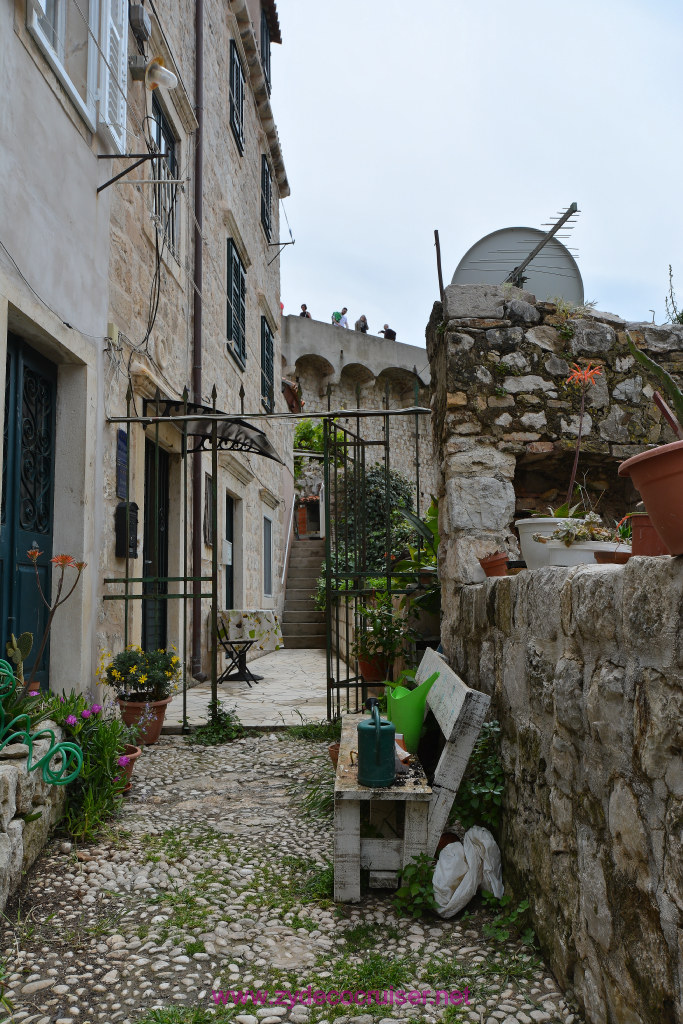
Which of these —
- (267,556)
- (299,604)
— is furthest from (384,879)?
(299,604)

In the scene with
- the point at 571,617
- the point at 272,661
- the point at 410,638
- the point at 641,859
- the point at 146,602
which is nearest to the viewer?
the point at 641,859

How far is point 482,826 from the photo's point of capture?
2705mm

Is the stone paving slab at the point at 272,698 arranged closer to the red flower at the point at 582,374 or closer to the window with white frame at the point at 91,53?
the red flower at the point at 582,374

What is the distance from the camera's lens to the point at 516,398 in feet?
12.5

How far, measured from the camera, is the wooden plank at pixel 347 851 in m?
2.58

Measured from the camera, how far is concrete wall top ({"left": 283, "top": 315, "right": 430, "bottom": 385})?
19.1 metres

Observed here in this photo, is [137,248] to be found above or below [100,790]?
above

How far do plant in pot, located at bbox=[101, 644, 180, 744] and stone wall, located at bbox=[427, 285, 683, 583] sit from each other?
217 centimetres

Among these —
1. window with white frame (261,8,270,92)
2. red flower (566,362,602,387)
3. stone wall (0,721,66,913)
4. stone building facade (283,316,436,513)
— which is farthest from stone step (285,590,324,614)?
stone wall (0,721,66,913)

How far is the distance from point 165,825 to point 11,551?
65.5 inches

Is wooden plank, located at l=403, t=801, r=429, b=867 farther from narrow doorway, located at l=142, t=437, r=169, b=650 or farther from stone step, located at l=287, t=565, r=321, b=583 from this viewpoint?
stone step, located at l=287, t=565, r=321, b=583

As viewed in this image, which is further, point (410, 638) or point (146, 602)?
point (146, 602)

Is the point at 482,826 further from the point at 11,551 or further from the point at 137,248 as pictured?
the point at 137,248

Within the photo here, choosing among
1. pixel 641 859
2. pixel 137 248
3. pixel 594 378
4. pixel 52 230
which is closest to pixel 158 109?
pixel 137 248
